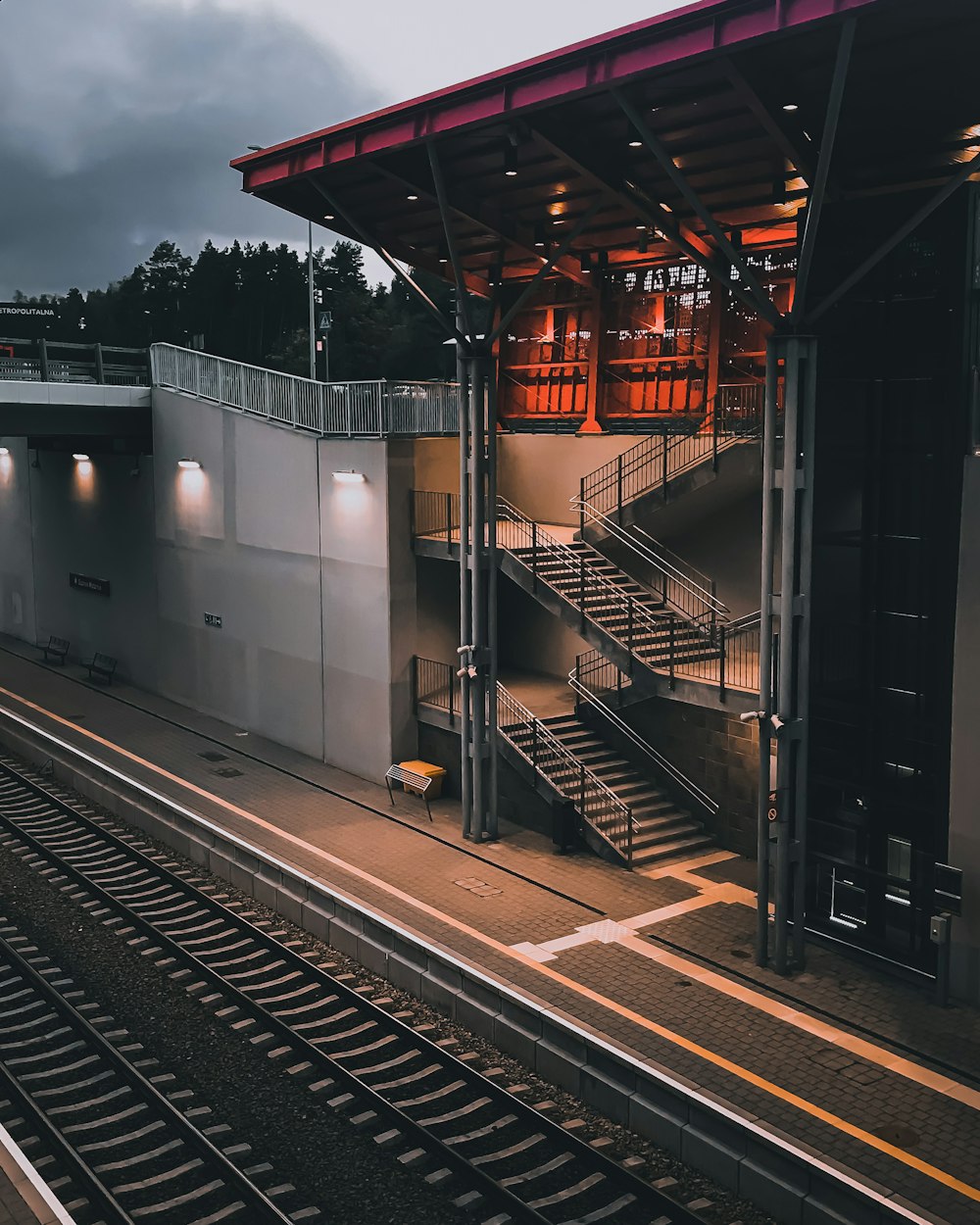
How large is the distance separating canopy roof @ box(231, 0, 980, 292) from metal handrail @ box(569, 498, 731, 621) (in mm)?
4681

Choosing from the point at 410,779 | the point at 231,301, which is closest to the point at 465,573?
the point at 410,779

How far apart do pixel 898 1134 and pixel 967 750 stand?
4.16 metres

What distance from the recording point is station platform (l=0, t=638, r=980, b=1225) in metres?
10.9

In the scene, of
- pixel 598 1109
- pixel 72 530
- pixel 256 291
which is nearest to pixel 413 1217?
pixel 598 1109

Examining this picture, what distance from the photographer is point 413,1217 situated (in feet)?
32.4

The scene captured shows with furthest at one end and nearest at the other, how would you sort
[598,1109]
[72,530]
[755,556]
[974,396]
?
[72,530]
[755,556]
[974,396]
[598,1109]

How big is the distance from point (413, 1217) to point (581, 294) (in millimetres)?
16651

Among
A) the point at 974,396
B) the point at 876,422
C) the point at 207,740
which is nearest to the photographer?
the point at 974,396

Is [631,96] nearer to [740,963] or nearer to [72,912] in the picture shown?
Answer: [740,963]

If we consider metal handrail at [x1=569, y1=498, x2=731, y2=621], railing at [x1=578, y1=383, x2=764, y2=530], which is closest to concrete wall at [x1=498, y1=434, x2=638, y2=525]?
railing at [x1=578, y1=383, x2=764, y2=530]

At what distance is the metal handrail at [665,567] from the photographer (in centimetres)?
1989

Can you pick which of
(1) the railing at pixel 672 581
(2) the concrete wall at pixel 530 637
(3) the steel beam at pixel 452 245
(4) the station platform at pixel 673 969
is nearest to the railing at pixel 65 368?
(4) the station platform at pixel 673 969

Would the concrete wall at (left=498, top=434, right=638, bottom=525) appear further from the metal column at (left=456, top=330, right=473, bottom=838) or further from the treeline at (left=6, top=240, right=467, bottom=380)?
the treeline at (left=6, top=240, right=467, bottom=380)

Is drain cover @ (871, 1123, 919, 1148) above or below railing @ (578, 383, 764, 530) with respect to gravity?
below
